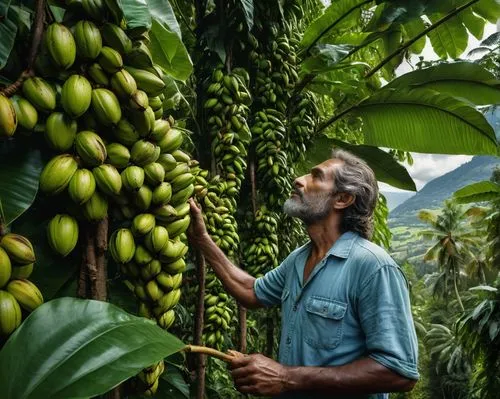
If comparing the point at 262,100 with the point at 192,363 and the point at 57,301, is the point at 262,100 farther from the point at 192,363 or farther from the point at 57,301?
the point at 57,301

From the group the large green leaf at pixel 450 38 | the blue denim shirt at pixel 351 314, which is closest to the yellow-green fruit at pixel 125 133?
the blue denim shirt at pixel 351 314

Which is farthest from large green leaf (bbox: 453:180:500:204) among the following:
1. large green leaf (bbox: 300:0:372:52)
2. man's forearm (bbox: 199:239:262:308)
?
man's forearm (bbox: 199:239:262:308)

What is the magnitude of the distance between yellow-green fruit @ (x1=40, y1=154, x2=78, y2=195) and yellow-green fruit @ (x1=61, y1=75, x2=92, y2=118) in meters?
0.08

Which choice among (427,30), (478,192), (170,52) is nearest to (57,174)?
(170,52)

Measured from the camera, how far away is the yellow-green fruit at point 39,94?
2.75 feet

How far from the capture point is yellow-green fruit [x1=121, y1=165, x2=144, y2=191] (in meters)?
0.93

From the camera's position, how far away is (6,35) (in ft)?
2.73

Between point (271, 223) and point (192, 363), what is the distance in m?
0.81

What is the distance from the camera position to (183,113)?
2.24 m

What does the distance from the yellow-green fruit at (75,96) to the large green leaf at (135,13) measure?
0.43 feet

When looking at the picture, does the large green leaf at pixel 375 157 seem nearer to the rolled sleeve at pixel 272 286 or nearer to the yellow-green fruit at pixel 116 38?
the rolled sleeve at pixel 272 286

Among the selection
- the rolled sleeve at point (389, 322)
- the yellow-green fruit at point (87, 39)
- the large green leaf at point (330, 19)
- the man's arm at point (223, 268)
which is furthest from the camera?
the large green leaf at point (330, 19)

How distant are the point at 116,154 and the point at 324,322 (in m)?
0.95

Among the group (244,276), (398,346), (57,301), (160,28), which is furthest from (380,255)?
(57,301)
